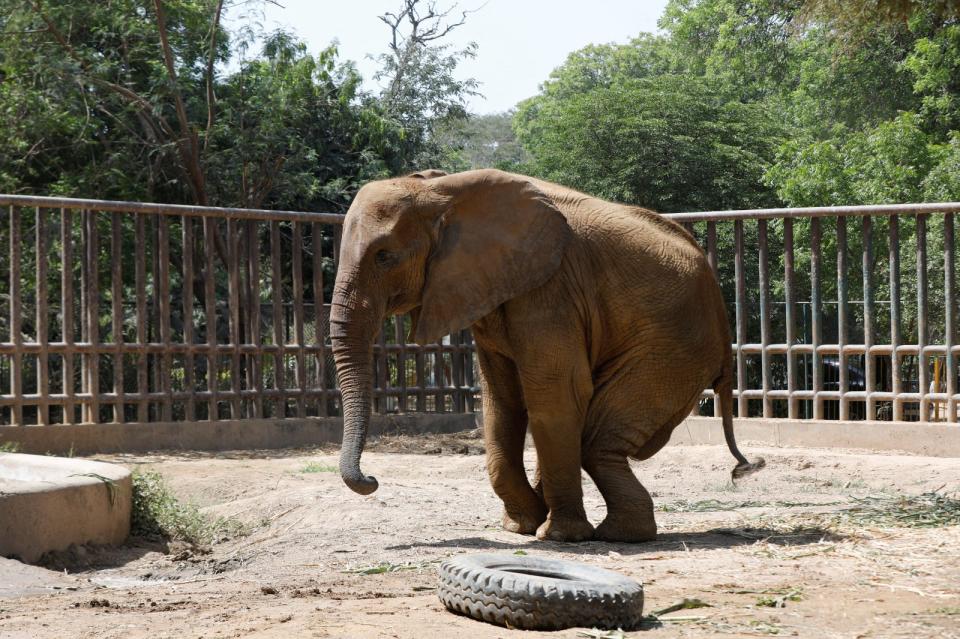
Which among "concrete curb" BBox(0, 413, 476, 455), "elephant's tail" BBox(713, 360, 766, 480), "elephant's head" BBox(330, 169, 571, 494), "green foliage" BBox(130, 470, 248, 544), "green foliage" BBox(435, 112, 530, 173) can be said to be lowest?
"green foliage" BBox(130, 470, 248, 544)

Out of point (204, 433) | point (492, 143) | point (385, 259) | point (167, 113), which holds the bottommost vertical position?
point (204, 433)

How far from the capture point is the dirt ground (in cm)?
472

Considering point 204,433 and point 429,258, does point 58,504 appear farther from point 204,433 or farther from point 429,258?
point 204,433

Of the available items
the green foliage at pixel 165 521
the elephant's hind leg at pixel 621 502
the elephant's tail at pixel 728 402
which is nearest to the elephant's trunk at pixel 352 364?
the elephant's hind leg at pixel 621 502

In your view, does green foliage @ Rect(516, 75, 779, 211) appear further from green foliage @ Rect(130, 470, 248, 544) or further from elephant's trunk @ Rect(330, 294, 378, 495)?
elephant's trunk @ Rect(330, 294, 378, 495)

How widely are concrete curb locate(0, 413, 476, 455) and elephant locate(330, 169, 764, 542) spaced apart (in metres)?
5.28

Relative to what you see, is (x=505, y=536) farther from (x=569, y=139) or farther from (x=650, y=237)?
(x=569, y=139)

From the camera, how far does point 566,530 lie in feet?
22.3

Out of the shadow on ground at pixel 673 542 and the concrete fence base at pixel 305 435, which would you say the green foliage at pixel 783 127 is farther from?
the shadow on ground at pixel 673 542

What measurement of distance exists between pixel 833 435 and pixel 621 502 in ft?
18.0

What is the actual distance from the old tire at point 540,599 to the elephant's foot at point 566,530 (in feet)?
5.84

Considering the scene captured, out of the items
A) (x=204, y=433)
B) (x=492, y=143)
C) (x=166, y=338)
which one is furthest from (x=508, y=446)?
(x=492, y=143)

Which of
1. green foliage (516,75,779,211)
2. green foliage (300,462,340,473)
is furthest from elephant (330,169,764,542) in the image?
green foliage (516,75,779,211)

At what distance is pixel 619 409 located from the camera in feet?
22.7
